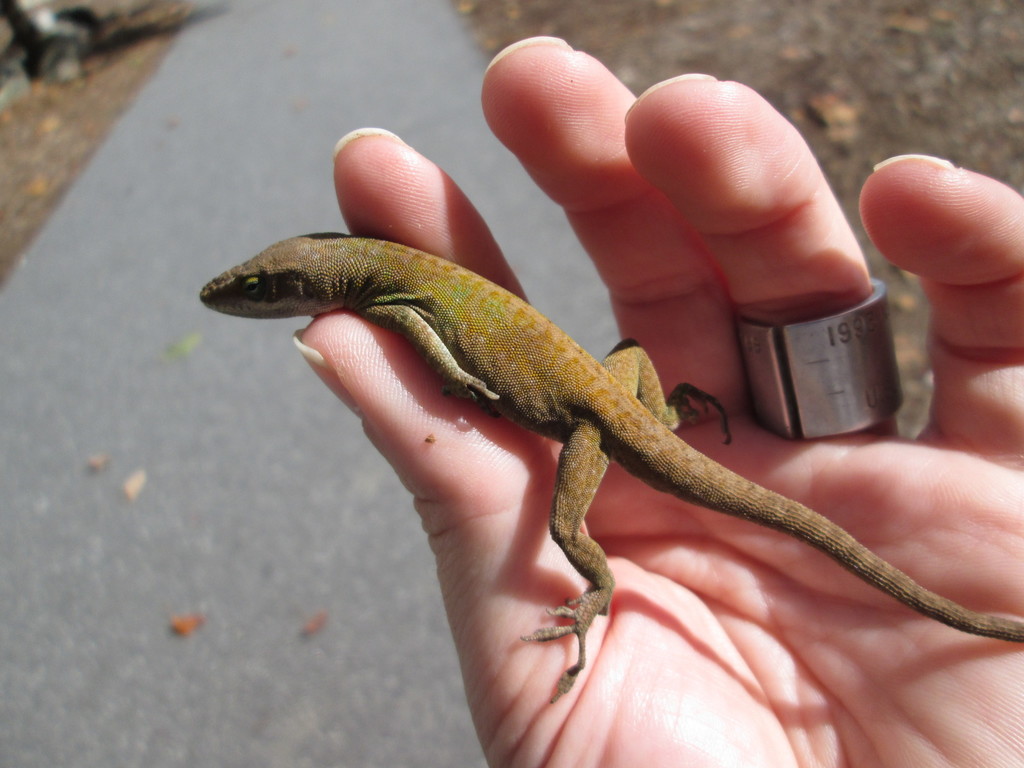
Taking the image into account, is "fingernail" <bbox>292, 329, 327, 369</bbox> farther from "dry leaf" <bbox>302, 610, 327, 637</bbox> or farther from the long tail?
"dry leaf" <bbox>302, 610, 327, 637</bbox>

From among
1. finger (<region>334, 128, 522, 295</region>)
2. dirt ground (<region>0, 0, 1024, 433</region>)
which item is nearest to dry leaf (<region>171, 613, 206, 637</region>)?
finger (<region>334, 128, 522, 295</region>)

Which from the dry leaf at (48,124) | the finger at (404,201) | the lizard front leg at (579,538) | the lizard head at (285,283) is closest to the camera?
the lizard front leg at (579,538)

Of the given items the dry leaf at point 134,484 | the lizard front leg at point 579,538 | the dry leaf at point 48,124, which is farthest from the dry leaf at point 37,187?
the lizard front leg at point 579,538

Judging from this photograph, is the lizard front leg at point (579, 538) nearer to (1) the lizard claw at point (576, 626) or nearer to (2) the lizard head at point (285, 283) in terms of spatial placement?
(1) the lizard claw at point (576, 626)

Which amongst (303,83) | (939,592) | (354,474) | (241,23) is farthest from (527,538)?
(241,23)

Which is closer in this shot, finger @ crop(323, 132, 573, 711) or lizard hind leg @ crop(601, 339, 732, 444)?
finger @ crop(323, 132, 573, 711)

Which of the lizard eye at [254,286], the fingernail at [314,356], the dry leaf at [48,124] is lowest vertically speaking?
the dry leaf at [48,124]
